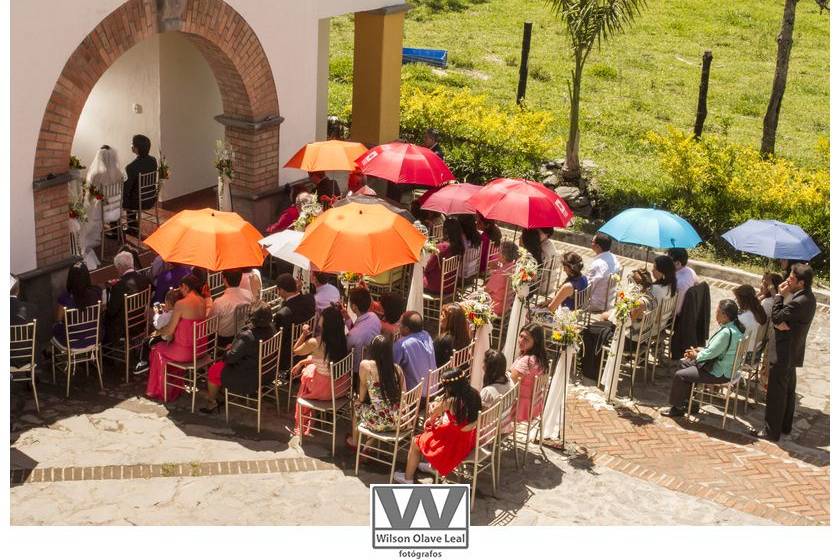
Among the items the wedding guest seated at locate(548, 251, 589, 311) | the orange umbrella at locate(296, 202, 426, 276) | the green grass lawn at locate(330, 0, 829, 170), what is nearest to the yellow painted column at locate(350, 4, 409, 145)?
the green grass lawn at locate(330, 0, 829, 170)

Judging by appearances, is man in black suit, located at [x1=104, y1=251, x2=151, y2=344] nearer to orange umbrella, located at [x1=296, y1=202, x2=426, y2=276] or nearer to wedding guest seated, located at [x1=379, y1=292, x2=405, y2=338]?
orange umbrella, located at [x1=296, y1=202, x2=426, y2=276]

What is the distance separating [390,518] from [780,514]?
3822 mm

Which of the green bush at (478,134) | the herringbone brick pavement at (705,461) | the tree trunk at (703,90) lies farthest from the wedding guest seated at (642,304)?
the tree trunk at (703,90)

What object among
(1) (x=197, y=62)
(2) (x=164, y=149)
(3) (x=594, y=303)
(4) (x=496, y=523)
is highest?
(1) (x=197, y=62)

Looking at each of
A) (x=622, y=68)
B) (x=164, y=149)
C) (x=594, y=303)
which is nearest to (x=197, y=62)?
(x=164, y=149)

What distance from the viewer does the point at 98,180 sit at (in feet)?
47.4

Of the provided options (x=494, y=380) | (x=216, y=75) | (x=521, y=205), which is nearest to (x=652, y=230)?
(x=521, y=205)

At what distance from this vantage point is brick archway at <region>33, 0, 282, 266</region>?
471 inches

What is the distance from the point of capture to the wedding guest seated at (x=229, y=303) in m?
11.3

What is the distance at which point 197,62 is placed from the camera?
1664 centimetres

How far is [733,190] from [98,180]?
9.10 m

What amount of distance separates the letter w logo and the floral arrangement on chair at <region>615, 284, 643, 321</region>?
3.92 m

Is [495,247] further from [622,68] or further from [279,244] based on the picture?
[622,68]

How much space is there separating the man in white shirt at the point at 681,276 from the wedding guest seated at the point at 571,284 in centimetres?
102
